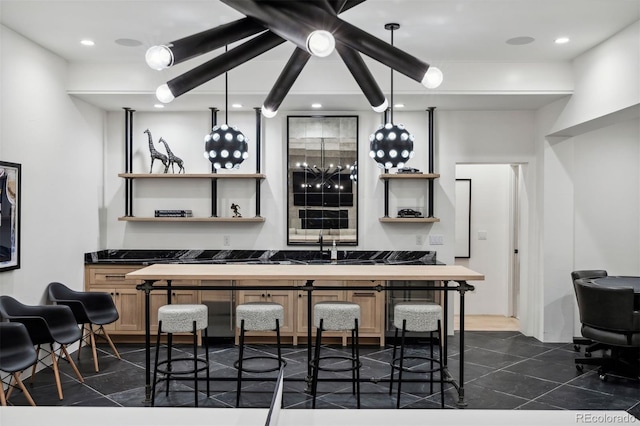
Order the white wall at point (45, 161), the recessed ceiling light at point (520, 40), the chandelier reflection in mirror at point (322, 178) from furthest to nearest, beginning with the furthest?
the chandelier reflection in mirror at point (322, 178)
the recessed ceiling light at point (520, 40)
the white wall at point (45, 161)

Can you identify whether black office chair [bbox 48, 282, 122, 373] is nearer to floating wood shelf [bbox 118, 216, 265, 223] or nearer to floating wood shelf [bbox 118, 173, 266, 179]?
floating wood shelf [bbox 118, 216, 265, 223]

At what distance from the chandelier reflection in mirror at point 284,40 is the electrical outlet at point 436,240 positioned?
3.83 m

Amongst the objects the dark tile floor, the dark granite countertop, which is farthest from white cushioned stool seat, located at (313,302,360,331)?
the dark granite countertop

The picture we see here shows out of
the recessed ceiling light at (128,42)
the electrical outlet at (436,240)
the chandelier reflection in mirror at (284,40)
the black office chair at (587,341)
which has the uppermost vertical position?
the recessed ceiling light at (128,42)

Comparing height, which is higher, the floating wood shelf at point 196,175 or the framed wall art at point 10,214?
the floating wood shelf at point 196,175

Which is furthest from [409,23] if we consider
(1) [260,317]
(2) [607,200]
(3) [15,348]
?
(3) [15,348]

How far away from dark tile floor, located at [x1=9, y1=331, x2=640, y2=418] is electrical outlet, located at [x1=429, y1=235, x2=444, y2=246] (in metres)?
1.37

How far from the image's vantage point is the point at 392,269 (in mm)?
4199

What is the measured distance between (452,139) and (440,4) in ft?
8.10

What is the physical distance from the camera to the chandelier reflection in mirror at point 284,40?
1556 millimetres

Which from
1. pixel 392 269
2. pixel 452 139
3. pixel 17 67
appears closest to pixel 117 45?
pixel 17 67

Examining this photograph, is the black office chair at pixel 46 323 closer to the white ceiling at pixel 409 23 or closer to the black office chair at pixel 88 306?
the black office chair at pixel 88 306

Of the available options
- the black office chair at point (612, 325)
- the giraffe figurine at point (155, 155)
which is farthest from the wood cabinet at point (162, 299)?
the black office chair at point (612, 325)

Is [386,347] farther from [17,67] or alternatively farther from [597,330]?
[17,67]
